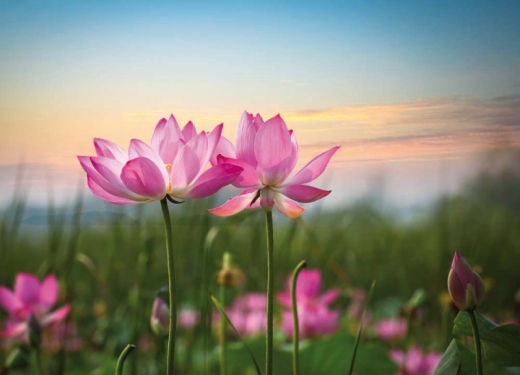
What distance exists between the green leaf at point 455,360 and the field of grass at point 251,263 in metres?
0.28

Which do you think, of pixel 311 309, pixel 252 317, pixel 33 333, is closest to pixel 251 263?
pixel 252 317

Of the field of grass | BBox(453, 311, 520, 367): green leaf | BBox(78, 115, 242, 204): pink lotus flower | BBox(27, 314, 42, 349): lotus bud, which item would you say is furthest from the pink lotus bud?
BBox(27, 314, 42, 349): lotus bud

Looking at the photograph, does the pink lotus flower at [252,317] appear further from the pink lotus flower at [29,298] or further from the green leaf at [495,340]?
the green leaf at [495,340]

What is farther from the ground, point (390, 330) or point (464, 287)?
point (464, 287)

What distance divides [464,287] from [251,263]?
85cm

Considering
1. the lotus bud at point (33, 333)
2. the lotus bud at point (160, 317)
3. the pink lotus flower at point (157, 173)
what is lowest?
the lotus bud at point (33, 333)

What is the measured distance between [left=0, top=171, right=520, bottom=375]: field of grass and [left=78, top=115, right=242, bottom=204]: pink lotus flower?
266 millimetres

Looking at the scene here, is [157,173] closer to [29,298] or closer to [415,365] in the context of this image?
[29,298]

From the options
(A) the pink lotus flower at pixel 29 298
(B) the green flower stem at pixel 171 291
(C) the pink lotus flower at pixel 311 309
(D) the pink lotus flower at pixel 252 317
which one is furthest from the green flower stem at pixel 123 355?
(D) the pink lotus flower at pixel 252 317

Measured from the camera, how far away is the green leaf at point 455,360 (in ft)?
1.83

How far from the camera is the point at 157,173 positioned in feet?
Answer: 1.68

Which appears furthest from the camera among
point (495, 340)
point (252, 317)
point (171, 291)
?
point (252, 317)

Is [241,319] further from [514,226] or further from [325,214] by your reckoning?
[514,226]

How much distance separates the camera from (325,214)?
6.36ft
